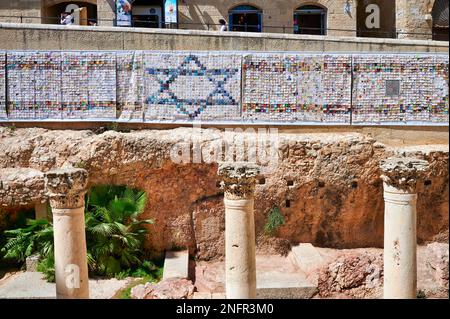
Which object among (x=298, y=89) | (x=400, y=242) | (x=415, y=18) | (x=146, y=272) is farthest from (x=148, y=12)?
(x=400, y=242)

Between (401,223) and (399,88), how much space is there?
563cm

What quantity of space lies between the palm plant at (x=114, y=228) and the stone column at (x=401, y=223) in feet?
19.7

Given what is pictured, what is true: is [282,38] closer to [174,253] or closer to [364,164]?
[364,164]

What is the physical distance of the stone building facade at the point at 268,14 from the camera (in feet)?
61.9

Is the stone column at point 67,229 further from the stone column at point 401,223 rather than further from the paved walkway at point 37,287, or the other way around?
the stone column at point 401,223

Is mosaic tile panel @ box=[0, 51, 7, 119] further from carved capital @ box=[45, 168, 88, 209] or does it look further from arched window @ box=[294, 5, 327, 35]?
arched window @ box=[294, 5, 327, 35]

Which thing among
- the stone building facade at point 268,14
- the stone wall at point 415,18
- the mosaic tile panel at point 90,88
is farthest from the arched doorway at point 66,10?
the stone wall at point 415,18

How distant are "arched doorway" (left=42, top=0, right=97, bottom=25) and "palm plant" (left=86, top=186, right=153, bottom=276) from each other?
8.23 metres

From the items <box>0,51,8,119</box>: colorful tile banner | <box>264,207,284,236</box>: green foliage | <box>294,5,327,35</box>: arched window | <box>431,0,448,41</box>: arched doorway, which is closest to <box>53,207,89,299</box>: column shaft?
<box>264,207,284,236</box>: green foliage

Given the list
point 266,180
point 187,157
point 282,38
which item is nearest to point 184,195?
point 187,157

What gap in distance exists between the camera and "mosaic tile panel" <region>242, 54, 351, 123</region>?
14266mm

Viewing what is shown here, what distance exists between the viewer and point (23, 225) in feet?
45.4

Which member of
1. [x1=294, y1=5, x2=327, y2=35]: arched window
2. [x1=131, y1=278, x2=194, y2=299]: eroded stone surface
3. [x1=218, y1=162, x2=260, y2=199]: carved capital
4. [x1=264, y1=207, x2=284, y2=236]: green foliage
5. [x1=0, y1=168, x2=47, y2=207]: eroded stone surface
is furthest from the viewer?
[x1=294, y1=5, x2=327, y2=35]: arched window

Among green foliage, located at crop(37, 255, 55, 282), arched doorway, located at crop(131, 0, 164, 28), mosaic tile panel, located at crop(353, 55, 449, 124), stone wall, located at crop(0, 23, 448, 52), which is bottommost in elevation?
green foliage, located at crop(37, 255, 55, 282)
